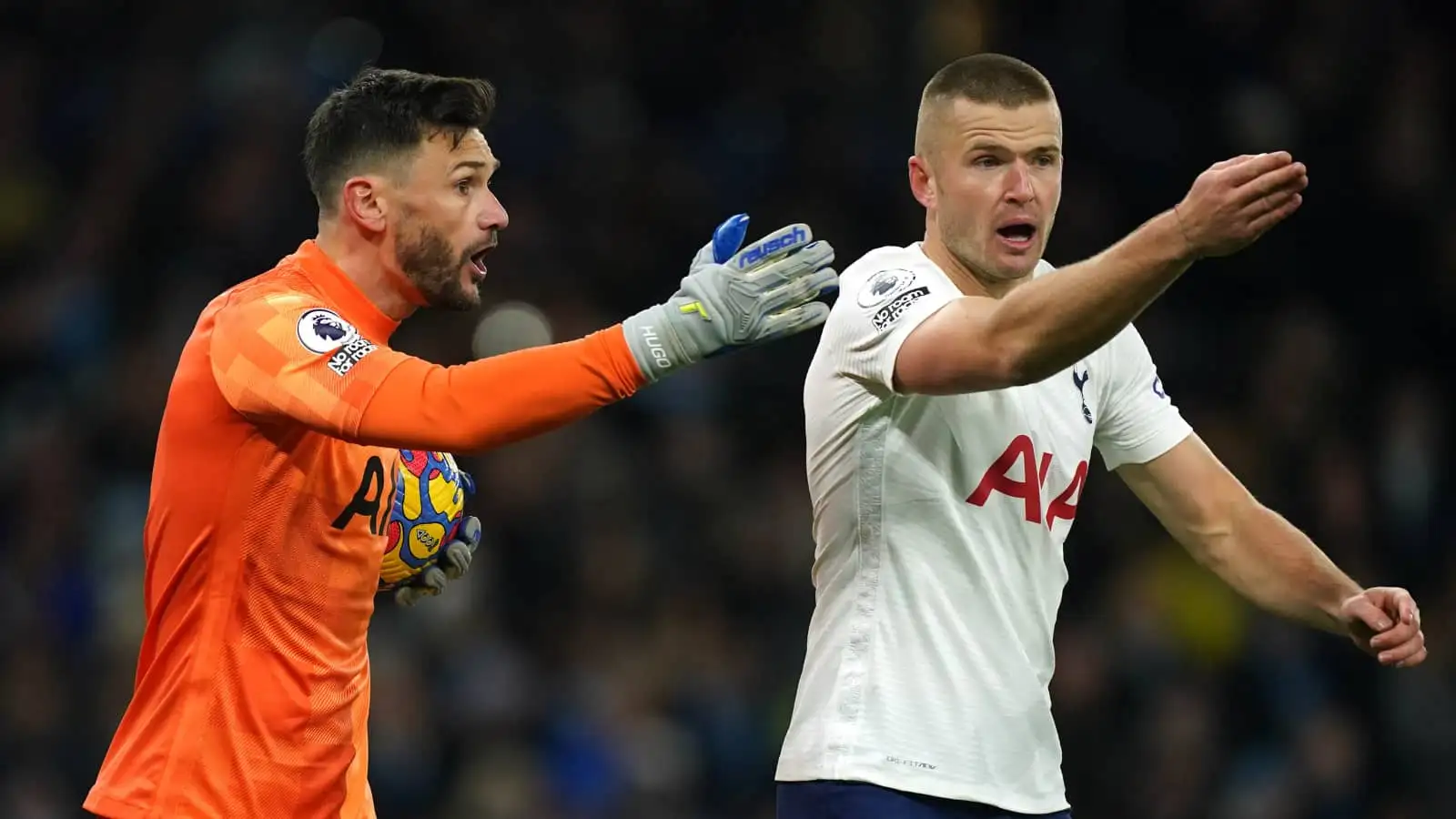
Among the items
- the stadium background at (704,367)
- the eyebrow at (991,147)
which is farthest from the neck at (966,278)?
the stadium background at (704,367)

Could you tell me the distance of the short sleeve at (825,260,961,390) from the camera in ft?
12.0

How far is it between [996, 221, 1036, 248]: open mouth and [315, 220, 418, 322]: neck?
1.33 meters

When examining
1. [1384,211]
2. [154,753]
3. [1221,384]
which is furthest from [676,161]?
[154,753]

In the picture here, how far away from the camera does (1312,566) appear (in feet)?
14.3

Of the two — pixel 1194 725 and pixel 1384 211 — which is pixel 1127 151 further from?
pixel 1194 725

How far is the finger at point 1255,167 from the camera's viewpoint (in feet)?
10.2

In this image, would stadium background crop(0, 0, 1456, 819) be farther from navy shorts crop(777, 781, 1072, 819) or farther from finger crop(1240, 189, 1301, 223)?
finger crop(1240, 189, 1301, 223)

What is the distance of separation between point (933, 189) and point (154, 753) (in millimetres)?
2075

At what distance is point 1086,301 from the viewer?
3248 millimetres

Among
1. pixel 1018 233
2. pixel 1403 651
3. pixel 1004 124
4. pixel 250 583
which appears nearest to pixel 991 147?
pixel 1004 124

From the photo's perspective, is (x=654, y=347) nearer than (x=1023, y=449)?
Yes

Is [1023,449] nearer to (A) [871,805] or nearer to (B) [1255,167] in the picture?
(A) [871,805]

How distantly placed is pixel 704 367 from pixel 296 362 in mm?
5522

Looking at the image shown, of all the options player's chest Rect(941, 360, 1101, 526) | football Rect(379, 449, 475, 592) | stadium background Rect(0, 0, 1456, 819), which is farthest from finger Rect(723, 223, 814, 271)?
stadium background Rect(0, 0, 1456, 819)
